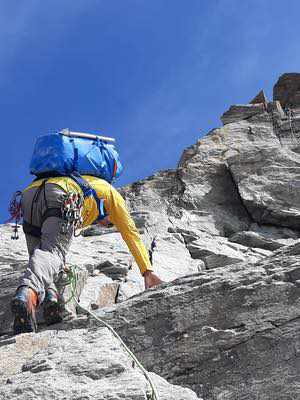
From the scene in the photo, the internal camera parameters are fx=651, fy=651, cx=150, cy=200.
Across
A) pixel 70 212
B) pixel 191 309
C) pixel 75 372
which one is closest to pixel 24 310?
pixel 70 212

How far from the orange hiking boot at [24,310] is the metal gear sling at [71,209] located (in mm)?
1311

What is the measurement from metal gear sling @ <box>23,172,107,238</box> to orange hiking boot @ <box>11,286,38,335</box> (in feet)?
4.30

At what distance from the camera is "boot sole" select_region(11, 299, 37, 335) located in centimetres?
720

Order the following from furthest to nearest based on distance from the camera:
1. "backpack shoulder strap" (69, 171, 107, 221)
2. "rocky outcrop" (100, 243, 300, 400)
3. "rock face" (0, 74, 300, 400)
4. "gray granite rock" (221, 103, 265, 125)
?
"gray granite rock" (221, 103, 265, 125)
"backpack shoulder strap" (69, 171, 107, 221)
"rocky outcrop" (100, 243, 300, 400)
"rock face" (0, 74, 300, 400)

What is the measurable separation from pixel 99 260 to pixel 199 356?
19.5 ft

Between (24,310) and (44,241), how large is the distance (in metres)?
1.27

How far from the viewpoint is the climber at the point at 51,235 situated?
7367 mm

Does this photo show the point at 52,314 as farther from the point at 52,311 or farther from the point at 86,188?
the point at 86,188

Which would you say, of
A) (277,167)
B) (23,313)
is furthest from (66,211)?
(277,167)

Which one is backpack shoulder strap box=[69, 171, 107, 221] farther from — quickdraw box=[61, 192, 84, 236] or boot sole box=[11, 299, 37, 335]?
boot sole box=[11, 299, 37, 335]

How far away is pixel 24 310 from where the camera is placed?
721 centimetres

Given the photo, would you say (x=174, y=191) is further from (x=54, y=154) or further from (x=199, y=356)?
(x=199, y=356)

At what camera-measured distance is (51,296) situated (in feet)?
26.3

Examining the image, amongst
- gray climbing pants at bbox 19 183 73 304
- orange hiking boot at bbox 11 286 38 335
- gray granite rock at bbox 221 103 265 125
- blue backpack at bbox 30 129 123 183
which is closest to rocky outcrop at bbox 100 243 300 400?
orange hiking boot at bbox 11 286 38 335
